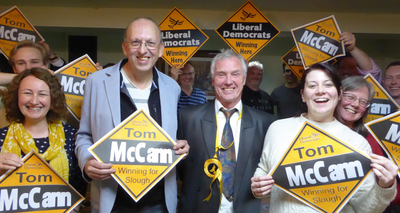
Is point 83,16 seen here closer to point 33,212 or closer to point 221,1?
point 221,1

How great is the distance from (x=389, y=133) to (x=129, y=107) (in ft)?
4.95

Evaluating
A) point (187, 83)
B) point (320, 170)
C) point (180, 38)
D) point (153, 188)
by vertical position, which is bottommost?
point (153, 188)

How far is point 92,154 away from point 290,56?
2.88 m

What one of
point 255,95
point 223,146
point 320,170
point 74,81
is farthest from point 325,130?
point 255,95

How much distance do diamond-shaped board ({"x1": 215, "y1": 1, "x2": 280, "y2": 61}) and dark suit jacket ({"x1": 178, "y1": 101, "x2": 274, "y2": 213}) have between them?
66.5 inches

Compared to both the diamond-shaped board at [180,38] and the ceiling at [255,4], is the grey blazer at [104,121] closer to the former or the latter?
the diamond-shaped board at [180,38]

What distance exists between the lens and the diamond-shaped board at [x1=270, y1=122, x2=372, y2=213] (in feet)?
4.74

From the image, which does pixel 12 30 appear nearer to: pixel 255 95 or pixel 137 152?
pixel 137 152

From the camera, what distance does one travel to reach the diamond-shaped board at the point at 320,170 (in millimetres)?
1445

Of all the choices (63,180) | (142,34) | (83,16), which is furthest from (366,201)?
(83,16)

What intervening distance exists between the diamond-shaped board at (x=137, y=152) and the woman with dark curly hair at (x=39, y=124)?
0.48 metres

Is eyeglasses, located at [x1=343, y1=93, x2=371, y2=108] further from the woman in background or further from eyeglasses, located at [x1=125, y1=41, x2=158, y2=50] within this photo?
eyeglasses, located at [x1=125, y1=41, x2=158, y2=50]

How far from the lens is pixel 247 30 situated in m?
3.47

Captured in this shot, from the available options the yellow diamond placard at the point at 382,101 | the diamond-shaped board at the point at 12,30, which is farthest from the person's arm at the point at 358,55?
the diamond-shaped board at the point at 12,30
